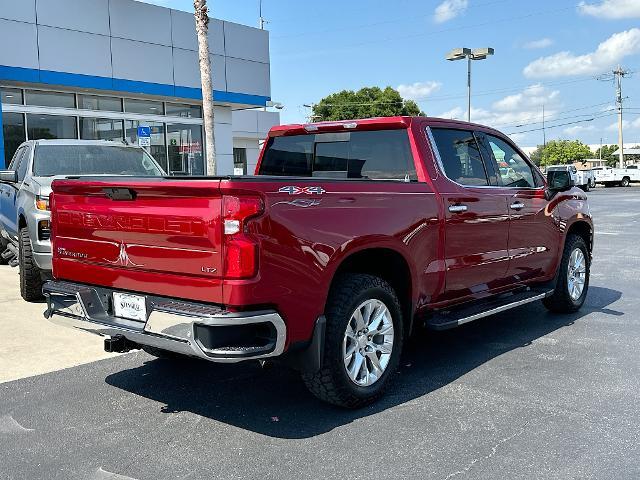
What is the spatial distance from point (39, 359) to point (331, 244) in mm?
3118

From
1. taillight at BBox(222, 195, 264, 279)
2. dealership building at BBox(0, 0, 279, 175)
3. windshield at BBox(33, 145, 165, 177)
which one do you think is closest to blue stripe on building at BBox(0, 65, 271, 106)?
dealership building at BBox(0, 0, 279, 175)

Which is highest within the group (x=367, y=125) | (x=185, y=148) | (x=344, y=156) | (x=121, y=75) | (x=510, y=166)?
(x=121, y=75)

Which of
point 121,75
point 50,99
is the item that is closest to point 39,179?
point 50,99

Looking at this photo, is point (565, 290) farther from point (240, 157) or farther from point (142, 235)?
point (240, 157)

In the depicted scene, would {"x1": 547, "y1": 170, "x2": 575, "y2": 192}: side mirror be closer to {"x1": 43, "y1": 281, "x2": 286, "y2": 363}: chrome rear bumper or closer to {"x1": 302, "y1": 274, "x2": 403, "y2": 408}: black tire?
{"x1": 302, "y1": 274, "x2": 403, "y2": 408}: black tire

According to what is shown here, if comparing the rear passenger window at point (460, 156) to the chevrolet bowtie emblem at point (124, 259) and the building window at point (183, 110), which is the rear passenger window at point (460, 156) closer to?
the chevrolet bowtie emblem at point (124, 259)

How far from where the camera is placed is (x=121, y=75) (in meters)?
17.3

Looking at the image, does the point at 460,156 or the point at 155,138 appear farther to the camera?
the point at 155,138

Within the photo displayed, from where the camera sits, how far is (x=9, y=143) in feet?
50.8

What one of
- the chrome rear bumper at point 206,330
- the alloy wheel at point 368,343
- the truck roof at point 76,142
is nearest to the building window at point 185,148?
the truck roof at point 76,142

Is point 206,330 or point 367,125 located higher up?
point 367,125

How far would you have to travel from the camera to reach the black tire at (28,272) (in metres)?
7.42

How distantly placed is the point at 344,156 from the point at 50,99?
Result: 44.6 feet

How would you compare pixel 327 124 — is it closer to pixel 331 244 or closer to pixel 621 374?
pixel 331 244
